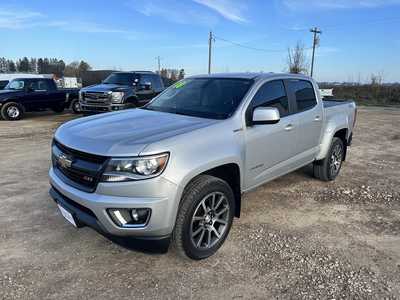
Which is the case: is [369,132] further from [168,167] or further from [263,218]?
[168,167]

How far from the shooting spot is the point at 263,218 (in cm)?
439

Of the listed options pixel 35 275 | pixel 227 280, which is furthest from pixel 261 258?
pixel 35 275

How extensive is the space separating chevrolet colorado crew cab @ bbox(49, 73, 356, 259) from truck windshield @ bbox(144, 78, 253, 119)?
0.01 metres

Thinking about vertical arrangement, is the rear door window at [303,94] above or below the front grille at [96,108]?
above

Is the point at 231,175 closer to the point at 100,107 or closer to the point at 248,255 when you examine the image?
the point at 248,255

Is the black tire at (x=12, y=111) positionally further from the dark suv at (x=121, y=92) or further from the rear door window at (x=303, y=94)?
the rear door window at (x=303, y=94)

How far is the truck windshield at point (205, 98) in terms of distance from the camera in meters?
3.87

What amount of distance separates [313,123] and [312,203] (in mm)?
1162

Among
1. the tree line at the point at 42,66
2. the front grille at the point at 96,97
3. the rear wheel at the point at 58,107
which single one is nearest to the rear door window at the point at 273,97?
the front grille at the point at 96,97

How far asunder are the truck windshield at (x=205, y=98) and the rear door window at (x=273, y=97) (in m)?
0.17

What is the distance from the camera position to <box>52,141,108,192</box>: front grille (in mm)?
2908

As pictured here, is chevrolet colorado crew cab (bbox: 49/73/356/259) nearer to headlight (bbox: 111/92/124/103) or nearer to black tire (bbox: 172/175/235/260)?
black tire (bbox: 172/175/235/260)

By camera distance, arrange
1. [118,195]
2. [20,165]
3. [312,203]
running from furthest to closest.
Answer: [20,165] → [312,203] → [118,195]

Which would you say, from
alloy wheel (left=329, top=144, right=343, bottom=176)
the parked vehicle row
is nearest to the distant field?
the parked vehicle row
